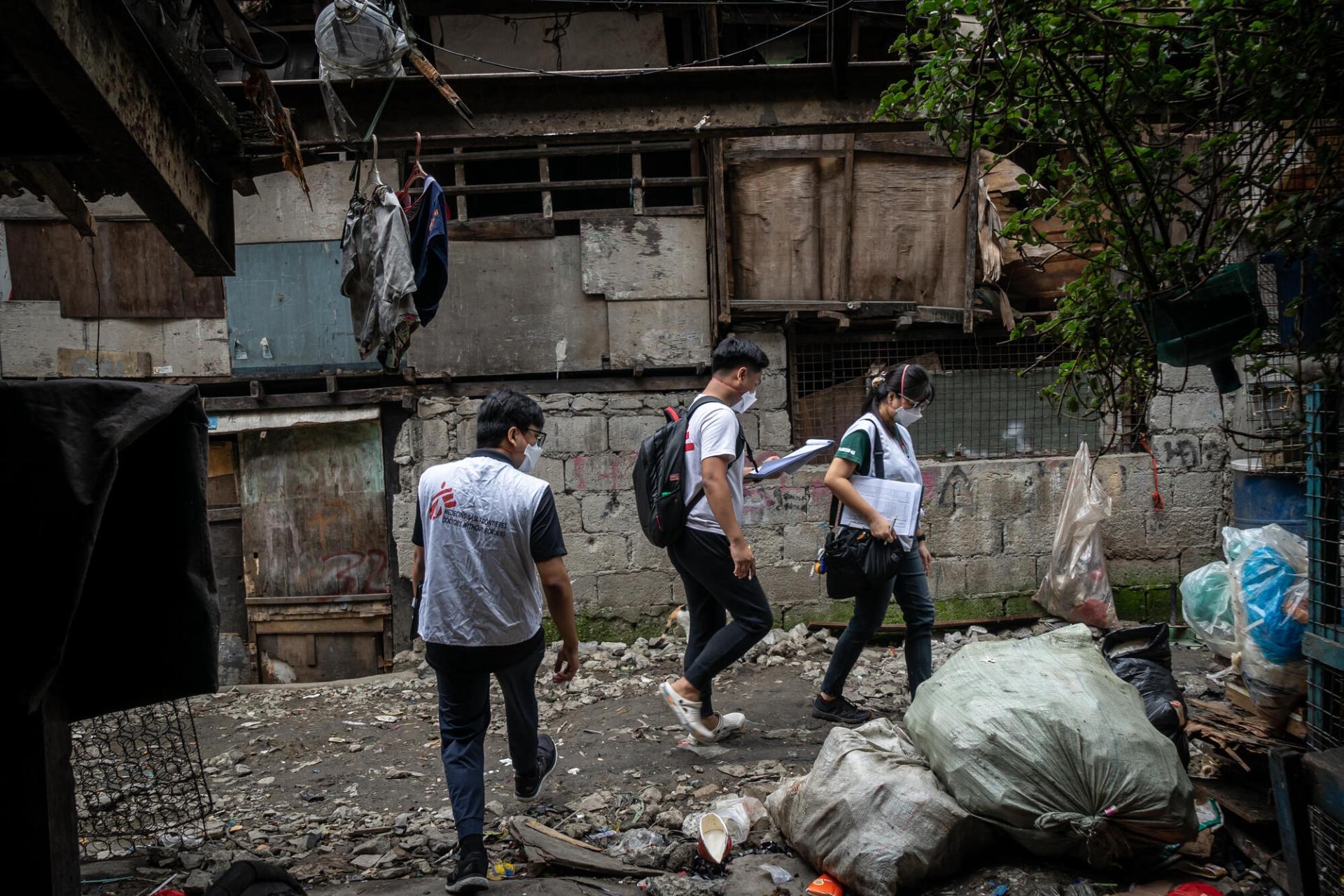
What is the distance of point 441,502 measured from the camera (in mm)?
3104

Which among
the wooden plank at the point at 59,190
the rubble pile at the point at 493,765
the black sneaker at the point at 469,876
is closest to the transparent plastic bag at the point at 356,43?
the wooden plank at the point at 59,190

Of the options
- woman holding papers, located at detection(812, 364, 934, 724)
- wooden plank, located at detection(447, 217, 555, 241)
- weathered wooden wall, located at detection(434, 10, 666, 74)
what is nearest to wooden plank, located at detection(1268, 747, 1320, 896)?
woman holding papers, located at detection(812, 364, 934, 724)

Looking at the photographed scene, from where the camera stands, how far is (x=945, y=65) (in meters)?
2.61

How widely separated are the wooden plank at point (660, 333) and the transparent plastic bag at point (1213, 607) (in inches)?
160

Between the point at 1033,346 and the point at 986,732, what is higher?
the point at 1033,346

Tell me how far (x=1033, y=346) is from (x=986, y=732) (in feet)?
17.1

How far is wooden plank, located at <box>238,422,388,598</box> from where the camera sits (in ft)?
22.7

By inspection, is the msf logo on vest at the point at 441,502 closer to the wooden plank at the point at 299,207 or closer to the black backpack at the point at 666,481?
the black backpack at the point at 666,481

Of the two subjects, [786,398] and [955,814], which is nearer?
[955,814]

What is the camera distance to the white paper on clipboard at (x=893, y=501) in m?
4.18

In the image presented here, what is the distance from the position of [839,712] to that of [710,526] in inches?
54.0

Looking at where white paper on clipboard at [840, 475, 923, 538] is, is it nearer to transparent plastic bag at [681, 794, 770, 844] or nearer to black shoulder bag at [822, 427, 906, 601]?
black shoulder bag at [822, 427, 906, 601]

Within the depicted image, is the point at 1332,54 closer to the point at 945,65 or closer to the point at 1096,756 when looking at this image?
the point at 945,65

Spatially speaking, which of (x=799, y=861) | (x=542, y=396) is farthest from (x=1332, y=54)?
(x=542, y=396)
